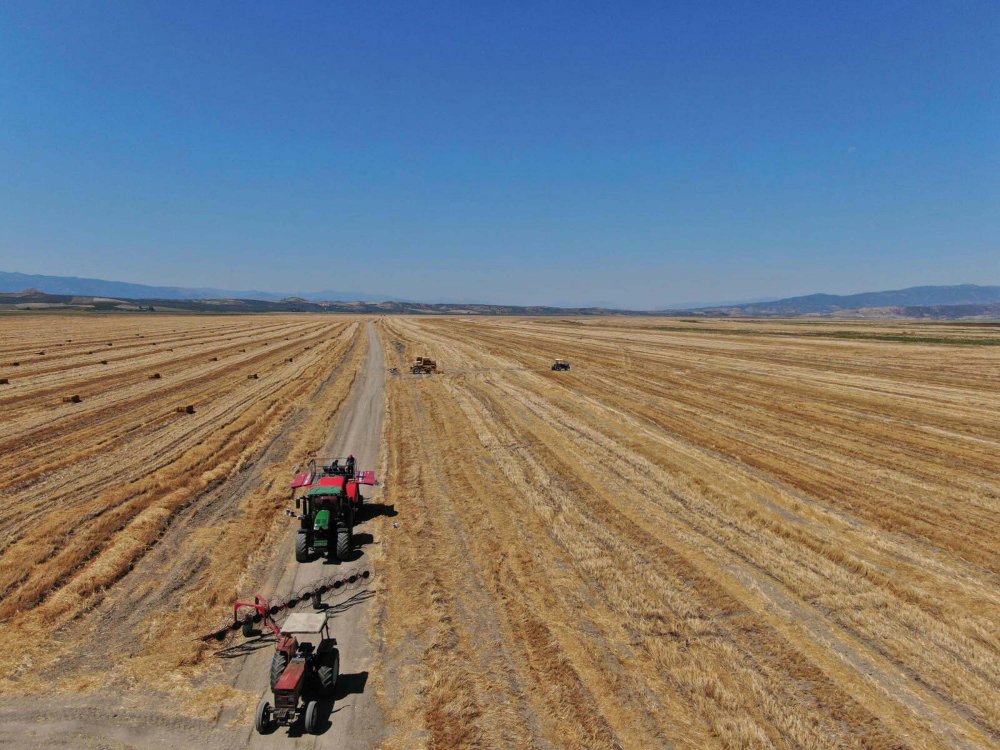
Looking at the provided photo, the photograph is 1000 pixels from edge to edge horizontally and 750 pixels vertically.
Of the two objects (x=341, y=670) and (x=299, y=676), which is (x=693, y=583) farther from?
(x=299, y=676)

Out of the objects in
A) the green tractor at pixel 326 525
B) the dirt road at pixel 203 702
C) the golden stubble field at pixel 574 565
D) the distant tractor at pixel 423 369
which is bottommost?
the dirt road at pixel 203 702

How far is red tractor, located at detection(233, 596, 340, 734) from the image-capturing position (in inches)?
281

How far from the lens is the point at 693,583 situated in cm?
1133

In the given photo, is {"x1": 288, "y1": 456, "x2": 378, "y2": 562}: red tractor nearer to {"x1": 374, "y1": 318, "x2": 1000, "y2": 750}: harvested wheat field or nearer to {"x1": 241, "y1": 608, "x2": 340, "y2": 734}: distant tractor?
{"x1": 374, "y1": 318, "x2": 1000, "y2": 750}: harvested wheat field

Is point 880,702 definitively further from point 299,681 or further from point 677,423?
point 677,423

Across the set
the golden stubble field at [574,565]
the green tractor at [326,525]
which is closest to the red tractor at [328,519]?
the green tractor at [326,525]

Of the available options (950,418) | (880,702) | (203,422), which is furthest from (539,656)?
(950,418)

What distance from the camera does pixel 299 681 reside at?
7.25m

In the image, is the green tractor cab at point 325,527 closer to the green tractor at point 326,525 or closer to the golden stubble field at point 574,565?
the green tractor at point 326,525

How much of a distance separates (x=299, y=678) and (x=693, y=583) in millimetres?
8407

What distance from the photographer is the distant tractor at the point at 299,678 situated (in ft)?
23.4

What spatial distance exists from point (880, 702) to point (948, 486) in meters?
13.1

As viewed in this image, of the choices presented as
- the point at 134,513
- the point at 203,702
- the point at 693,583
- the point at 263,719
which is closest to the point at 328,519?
the point at 203,702

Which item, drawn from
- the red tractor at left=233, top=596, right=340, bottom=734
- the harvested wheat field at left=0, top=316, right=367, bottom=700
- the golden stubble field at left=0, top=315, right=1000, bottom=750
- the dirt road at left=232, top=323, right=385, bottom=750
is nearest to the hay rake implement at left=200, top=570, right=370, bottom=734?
the red tractor at left=233, top=596, right=340, bottom=734
